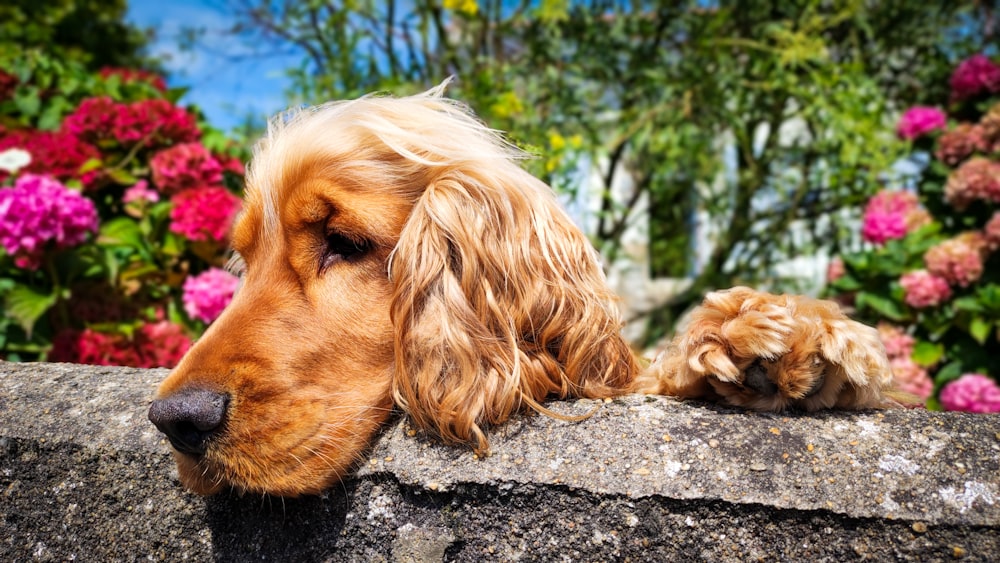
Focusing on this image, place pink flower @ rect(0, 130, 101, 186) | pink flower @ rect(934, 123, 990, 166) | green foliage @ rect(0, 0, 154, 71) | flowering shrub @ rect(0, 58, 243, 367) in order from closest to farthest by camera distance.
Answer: flowering shrub @ rect(0, 58, 243, 367)
pink flower @ rect(0, 130, 101, 186)
pink flower @ rect(934, 123, 990, 166)
green foliage @ rect(0, 0, 154, 71)

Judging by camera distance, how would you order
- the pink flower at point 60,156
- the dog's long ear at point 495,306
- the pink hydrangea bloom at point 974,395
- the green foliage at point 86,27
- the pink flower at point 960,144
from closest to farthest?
1. the dog's long ear at point 495,306
2. the pink hydrangea bloom at point 974,395
3. the pink flower at point 60,156
4. the pink flower at point 960,144
5. the green foliage at point 86,27

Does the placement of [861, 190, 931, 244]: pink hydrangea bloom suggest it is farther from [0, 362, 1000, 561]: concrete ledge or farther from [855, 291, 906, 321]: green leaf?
[0, 362, 1000, 561]: concrete ledge

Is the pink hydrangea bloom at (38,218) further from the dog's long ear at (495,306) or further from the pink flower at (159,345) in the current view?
the dog's long ear at (495,306)

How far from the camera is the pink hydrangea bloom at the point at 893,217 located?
4.73m

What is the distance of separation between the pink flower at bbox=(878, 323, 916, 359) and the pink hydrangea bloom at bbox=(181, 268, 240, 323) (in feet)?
12.8

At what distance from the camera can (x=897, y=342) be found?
427 cm

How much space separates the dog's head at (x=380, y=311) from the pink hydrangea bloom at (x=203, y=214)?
1.45 m

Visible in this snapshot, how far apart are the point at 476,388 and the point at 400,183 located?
80cm

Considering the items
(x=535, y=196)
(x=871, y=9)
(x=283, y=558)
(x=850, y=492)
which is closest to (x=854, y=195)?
(x=871, y=9)

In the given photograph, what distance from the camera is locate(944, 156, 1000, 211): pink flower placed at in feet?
14.1

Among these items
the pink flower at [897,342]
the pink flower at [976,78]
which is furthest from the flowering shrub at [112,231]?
the pink flower at [976,78]

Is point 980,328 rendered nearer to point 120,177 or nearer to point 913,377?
point 913,377

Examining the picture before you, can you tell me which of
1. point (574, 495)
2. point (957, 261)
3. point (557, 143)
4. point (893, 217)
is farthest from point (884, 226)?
point (574, 495)

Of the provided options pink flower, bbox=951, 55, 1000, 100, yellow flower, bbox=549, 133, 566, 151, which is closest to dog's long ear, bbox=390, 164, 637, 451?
yellow flower, bbox=549, 133, 566, 151
